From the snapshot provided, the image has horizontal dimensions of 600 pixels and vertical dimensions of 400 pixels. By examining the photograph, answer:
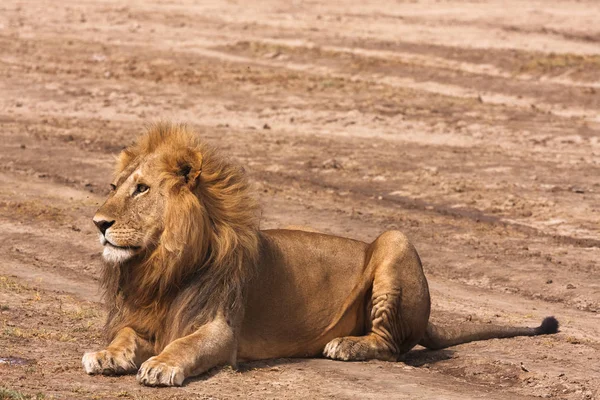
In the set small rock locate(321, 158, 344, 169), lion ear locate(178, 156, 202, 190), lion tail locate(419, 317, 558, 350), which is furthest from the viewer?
small rock locate(321, 158, 344, 169)

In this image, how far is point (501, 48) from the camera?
23156 mm

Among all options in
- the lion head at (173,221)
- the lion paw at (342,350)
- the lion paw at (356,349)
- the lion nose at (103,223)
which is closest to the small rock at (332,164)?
the lion paw at (356,349)

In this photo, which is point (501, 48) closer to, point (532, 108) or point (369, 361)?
point (532, 108)

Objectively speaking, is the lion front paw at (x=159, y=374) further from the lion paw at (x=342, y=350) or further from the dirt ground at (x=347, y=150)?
the lion paw at (x=342, y=350)

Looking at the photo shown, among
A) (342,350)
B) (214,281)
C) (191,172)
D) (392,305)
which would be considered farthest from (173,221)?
(392,305)

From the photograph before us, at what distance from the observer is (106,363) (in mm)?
6766

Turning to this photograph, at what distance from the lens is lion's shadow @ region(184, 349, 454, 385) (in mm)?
6957

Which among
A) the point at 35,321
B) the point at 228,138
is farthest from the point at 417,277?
the point at 228,138

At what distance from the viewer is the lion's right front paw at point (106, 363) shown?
677 centimetres

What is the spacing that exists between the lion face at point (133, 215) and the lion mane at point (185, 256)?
5 cm

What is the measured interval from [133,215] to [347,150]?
9450 millimetres

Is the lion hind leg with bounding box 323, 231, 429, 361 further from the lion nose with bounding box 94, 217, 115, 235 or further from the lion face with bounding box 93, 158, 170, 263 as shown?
the lion nose with bounding box 94, 217, 115, 235

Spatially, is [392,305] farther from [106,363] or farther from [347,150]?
[347,150]

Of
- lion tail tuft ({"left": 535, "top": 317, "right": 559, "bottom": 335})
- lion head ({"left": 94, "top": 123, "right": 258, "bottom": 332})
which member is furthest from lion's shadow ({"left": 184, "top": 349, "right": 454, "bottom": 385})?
lion tail tuft ({"left": 535, "top": 317, "right": 559, "bottom": 335})
